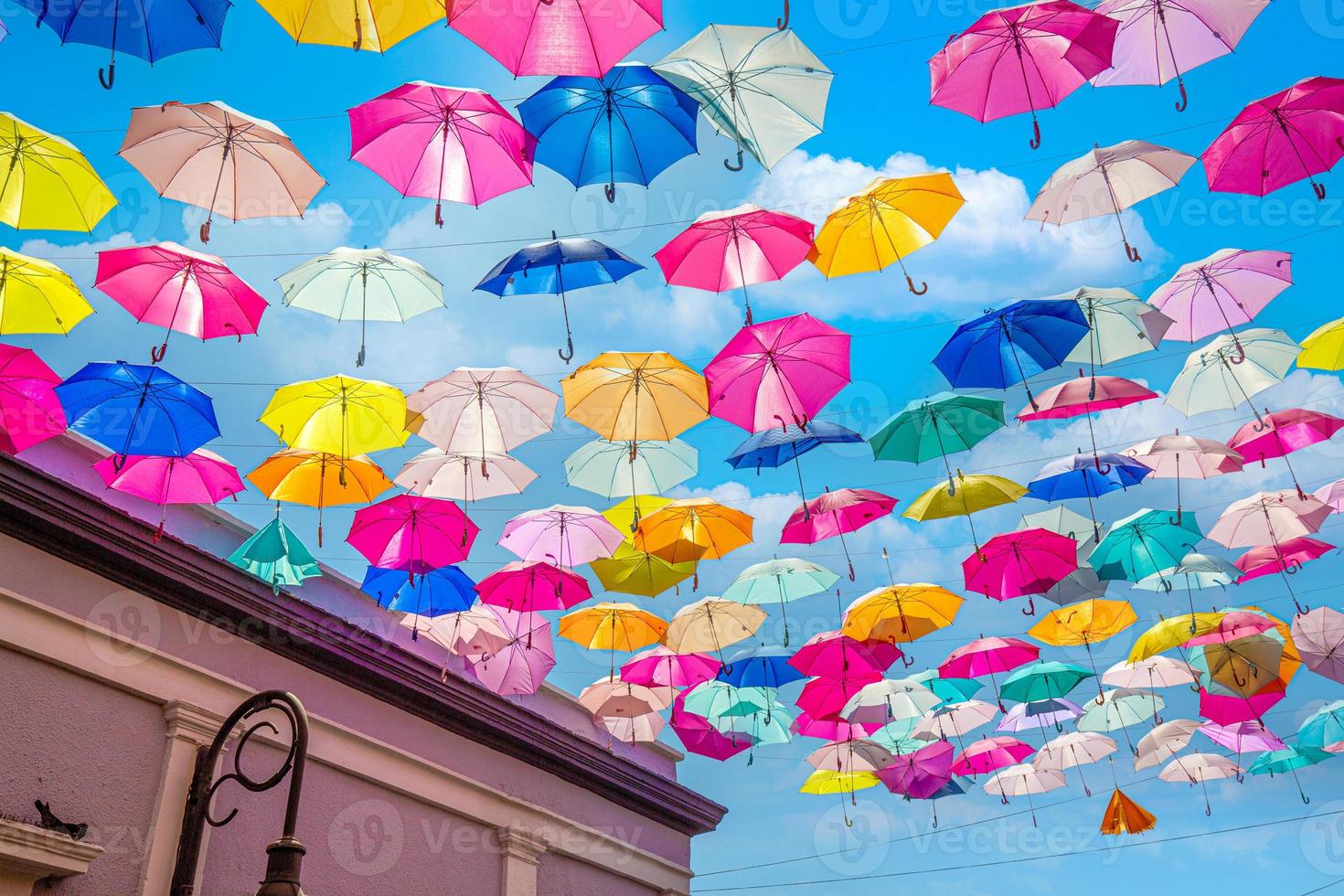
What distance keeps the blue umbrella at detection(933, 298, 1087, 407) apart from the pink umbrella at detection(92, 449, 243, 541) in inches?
225

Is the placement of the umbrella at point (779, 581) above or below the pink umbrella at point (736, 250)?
below

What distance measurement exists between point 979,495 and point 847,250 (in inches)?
113

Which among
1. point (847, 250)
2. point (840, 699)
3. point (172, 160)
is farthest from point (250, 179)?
point (840, 699)

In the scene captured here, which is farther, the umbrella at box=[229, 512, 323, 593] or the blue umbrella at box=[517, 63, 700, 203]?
the umbrella at box=[229, 512, 323, 593]

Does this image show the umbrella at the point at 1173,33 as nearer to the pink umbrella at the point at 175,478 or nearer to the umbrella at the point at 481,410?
the umbrella at the point at 481,410

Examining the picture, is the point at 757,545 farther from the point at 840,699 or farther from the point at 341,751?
the point at 341,751

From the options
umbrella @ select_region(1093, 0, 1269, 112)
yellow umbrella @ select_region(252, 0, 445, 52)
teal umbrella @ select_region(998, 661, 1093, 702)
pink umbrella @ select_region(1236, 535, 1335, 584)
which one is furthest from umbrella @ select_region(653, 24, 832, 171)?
teal umbrella @ select_region(998, 661, 1093, 702)

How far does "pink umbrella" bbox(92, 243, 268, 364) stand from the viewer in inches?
275

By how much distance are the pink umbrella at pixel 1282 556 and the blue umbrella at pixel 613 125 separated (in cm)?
720

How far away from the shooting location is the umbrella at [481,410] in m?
8.29

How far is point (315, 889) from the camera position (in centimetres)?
946

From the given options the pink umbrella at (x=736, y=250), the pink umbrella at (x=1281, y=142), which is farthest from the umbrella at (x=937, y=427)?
the pink umbrella at (x=1281, y=142)

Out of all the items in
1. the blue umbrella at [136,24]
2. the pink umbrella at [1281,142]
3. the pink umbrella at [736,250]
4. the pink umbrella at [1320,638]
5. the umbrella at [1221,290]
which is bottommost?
the pink umbrella at [1320,638]

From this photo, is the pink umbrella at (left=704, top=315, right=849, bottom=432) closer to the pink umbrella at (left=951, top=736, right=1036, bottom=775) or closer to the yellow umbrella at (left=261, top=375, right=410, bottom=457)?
the yellow umbrella at (left=261, top=375, right=410, bottom=457)
